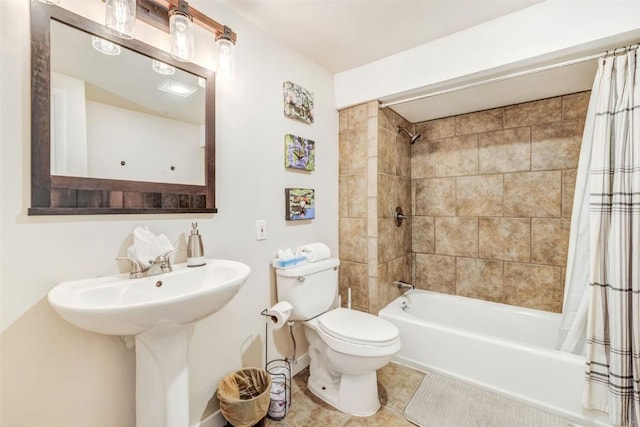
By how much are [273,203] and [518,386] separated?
6.05 ft

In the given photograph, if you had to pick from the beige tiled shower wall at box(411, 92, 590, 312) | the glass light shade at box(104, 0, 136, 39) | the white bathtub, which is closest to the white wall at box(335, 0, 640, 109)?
the beige tiled shower wall at box(411, 92, 590, 312)

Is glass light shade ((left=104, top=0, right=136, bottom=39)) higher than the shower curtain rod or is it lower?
lower

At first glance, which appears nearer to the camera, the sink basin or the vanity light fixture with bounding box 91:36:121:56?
the sink basin

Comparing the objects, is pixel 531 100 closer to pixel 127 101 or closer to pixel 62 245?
pixel 127 101

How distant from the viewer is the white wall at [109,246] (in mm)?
909

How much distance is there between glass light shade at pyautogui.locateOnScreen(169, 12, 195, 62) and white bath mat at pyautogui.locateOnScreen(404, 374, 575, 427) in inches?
85.6

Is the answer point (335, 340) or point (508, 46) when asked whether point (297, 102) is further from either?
point (335, 340)

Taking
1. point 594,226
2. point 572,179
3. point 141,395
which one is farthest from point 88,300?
point 572,179

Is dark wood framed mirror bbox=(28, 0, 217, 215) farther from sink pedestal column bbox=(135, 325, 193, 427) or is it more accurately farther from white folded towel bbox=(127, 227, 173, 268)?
sink pedestal column bbox=(135, 325, 193, 427)

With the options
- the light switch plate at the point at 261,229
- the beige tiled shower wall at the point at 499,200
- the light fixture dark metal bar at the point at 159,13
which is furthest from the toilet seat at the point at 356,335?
the light fixture dark metal bar at the point at 159,13

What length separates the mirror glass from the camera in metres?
1.01

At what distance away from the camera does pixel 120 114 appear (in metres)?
1.16

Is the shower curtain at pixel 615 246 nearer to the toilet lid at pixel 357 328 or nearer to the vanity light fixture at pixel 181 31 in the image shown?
the toilet lid at pixel 357 328

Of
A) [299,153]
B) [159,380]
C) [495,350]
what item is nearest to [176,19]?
[299,153]
